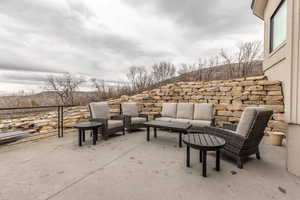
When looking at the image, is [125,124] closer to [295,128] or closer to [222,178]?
[222,178]

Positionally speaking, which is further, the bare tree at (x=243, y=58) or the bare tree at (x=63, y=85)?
the bare tree at (x=63, y=85)

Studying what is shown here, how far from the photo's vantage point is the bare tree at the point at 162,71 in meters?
9.15

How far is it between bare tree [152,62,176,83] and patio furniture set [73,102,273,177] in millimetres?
4697

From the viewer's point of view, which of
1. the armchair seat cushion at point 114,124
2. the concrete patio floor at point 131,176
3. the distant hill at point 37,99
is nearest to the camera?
the concrete patio floor at point 131,176

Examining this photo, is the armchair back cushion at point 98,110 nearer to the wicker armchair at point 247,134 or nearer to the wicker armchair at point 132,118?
the wicker armchair at point 132,118

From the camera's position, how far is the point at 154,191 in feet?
5.14

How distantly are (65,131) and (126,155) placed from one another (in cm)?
308

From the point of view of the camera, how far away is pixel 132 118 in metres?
4.63

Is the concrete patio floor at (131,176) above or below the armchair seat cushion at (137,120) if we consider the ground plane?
below

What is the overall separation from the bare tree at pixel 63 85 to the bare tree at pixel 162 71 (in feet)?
18.4

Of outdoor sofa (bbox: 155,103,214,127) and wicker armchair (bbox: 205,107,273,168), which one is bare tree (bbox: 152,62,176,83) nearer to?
outdoor sofa (bbox: 155,103,214,127)

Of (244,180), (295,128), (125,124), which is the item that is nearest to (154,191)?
(244,180)

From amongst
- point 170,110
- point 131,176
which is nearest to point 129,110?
point 170,110

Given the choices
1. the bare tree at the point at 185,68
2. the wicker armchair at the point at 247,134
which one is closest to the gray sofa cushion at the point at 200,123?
the wicker armchair at the point at 247,134
